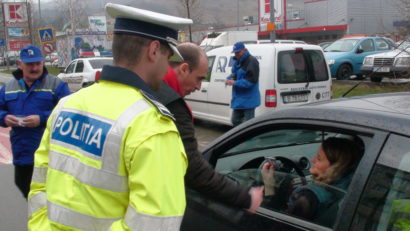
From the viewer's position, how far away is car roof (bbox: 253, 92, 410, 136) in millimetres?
1732

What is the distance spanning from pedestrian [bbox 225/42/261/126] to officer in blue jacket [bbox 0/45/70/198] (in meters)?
3.54

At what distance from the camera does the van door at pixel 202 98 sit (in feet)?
29.3

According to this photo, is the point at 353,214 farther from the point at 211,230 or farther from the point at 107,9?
the point at 107,9

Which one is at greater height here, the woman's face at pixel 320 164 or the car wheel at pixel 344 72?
the woman's face at pixel 320 164

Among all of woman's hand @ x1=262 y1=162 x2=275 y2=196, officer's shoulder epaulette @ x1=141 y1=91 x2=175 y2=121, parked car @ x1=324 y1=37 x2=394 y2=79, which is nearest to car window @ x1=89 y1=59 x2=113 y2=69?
parked car @ x1=324 y1=37 x2=394 y2=79

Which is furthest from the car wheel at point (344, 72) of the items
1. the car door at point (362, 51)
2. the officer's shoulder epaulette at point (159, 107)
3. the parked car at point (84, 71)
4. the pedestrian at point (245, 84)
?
the officer's shoulder epaulette at point (159, 107)

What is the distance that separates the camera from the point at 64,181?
1.47m

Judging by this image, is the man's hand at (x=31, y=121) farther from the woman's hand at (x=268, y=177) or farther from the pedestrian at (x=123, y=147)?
the pedestrian at (x=123, y=147)

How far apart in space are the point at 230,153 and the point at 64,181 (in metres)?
1.47

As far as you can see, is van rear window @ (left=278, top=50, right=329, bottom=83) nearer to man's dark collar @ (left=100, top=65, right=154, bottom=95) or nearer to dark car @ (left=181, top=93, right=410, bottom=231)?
dark car @ (left=181, top=93, right=410, bottom=231)

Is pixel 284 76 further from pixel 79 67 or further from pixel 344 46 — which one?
pixel 79 67

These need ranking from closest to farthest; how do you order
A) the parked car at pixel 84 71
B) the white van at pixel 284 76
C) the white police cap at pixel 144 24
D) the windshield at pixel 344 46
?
the white police cap at pixel 144 24 < the white van at pixel 284 76 < the parked car at pixel 84 71 < the windshield at pixel 344 46

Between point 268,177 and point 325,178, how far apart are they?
0.34 metres

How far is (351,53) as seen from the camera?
16234mm
